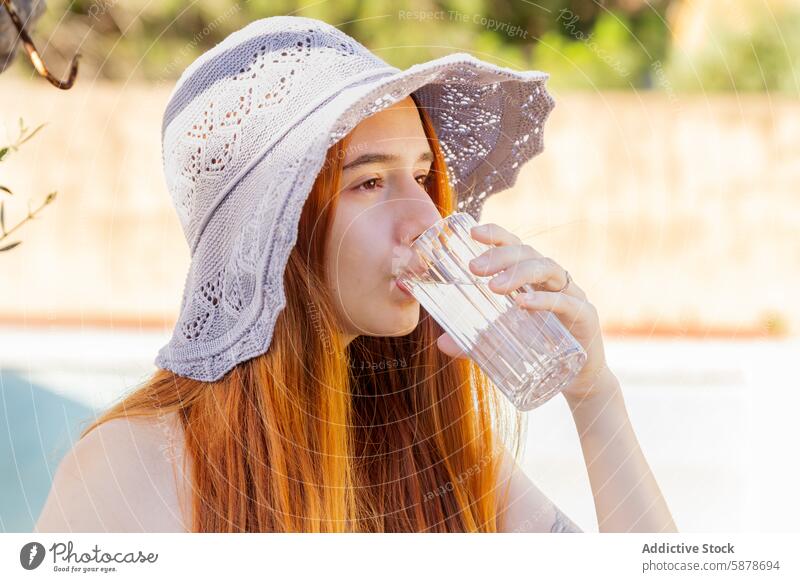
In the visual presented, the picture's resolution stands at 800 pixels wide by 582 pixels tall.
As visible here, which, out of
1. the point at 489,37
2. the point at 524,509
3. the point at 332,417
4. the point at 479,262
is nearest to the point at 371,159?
the point at 479,262

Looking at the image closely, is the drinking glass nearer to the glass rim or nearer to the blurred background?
the glass rim

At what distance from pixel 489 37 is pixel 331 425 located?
6.49 feet

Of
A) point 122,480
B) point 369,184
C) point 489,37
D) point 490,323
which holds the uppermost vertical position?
point 489,37

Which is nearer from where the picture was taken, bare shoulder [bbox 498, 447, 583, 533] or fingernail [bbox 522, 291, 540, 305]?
fingernail [bbox 522, 291, 540, 305]

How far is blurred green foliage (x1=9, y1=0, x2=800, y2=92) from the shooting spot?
96.1 inches

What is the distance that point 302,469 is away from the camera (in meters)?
0.81

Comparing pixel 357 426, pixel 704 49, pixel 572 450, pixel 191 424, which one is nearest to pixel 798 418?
pixel 572 450

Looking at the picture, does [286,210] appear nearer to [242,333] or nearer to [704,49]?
[242,333]

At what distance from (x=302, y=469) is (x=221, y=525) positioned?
0.28 ft

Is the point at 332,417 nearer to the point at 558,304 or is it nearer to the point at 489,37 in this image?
the point at 558,304

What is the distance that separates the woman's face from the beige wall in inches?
63.5

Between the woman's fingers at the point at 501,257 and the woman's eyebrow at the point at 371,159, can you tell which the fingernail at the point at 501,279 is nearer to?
the woman's fingers at the point at 501,257

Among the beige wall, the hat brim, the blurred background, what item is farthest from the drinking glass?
the beige wall

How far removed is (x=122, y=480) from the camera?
77 centimetres
